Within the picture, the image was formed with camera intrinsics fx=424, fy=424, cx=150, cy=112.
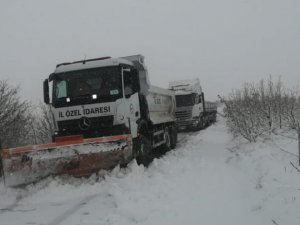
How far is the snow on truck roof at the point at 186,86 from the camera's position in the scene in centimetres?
2986

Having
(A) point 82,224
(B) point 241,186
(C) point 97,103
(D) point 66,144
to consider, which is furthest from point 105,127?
(A) point 82,224

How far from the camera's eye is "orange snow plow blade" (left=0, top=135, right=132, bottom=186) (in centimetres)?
1045

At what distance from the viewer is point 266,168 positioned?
10305mm

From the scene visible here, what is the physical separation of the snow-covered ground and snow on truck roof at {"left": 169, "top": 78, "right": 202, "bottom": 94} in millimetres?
17640

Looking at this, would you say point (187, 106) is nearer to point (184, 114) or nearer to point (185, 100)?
point (185, 100)

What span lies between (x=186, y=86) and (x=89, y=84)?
62.4ft

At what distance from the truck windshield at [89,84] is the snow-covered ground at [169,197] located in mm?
2119

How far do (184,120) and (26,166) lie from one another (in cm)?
1938

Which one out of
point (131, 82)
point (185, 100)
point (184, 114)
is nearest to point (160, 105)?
point (131, 82)

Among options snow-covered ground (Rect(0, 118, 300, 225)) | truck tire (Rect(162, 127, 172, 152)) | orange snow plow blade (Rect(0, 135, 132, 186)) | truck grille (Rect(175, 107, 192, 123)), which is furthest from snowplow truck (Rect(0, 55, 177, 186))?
truck grille (Rect(175, 107, 192, 123))

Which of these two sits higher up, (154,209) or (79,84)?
(79,84)

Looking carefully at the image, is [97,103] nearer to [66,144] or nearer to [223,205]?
[66,144]

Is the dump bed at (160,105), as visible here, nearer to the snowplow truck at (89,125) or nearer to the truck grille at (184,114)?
the snowplow truck at (89,125)

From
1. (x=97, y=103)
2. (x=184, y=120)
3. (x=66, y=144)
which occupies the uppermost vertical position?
(x=97, y=103)
